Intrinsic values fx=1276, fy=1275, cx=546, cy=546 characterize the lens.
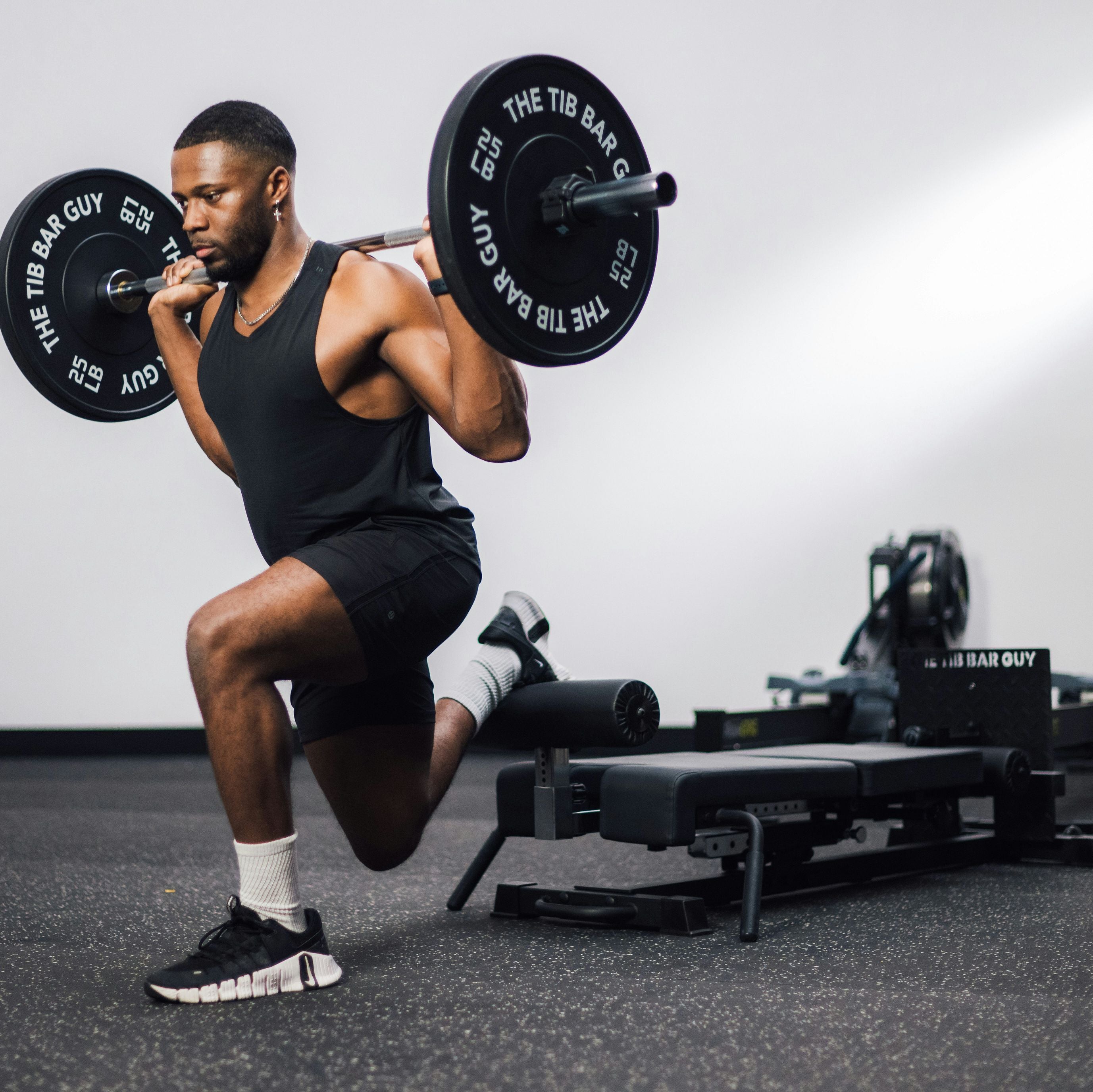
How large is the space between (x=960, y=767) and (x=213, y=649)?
5.69ft

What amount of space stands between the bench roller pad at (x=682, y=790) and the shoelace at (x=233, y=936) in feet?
2.11

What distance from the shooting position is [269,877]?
167 centimetres

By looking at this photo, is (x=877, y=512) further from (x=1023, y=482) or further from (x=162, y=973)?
(x=162, y=973)

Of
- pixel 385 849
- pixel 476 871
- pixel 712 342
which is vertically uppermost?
pixel 712 342

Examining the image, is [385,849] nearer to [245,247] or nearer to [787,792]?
[787,792]

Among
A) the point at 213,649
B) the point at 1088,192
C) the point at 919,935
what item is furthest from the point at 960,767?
the point at 1088,192

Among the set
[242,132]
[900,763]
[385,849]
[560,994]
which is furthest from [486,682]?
[242,132]

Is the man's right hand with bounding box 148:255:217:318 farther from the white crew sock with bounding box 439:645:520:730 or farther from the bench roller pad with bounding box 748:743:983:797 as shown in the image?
the bench roller pad with bounding box 748:743:983:797

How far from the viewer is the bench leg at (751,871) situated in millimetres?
2037

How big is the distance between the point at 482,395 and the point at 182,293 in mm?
685

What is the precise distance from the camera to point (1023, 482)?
5188 millimetres

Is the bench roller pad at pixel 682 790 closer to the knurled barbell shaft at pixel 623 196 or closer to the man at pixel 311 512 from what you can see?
the man at pixel 311 512

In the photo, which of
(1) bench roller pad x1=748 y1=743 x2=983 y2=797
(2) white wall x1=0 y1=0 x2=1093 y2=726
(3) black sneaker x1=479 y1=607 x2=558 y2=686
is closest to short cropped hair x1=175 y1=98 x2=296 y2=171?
(3) black sneaker x1=479 y1=607 x2=558 y2=686

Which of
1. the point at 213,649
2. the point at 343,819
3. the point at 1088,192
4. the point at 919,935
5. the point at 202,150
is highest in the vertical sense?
the point at 1088,192
